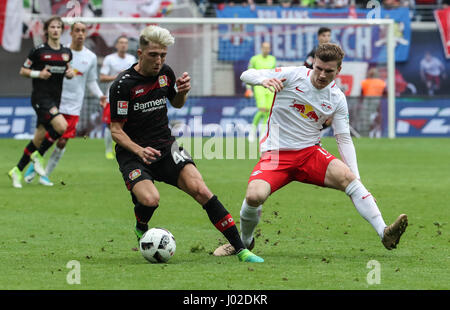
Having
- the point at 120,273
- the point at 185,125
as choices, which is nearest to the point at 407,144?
the point at 185,125

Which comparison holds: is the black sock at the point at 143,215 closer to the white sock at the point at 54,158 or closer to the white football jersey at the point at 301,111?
the white football jersey at the point at 301,111

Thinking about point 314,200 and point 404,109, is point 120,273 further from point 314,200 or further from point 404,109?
point 404,109

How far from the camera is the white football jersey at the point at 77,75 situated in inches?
573

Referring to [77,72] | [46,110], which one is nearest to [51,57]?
[46,110]

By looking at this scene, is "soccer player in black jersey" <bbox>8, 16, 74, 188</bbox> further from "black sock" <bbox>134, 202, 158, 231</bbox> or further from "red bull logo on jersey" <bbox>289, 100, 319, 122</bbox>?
"red bull logo on jersey" <bbox>289, 100, 319, 122</bbox>

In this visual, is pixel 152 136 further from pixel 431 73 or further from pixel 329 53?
pixel 431 73

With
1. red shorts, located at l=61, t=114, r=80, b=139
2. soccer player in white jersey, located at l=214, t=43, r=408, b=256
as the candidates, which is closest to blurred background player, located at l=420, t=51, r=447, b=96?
red shorts, located at l=61, t=114, r=80, b=139

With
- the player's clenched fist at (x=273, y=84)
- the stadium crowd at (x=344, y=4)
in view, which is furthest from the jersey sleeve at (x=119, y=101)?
the stadium crowd at (x=344, y=4)

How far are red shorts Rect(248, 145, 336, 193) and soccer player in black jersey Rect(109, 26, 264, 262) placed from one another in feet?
1.94

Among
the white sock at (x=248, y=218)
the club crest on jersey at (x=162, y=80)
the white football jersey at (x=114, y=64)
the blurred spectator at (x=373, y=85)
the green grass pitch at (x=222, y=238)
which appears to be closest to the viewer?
the green grass pitch at (x=222, y=238)

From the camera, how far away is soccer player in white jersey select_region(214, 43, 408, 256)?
783cm

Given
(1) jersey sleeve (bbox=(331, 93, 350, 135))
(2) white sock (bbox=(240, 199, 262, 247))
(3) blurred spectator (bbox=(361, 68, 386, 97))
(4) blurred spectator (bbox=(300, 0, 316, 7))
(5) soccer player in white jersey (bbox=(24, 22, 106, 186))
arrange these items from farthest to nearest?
(4) blurred spectator (bbox=(300, 0, 316, 7)), (3) blurred spectator (bbox=(361, 68, 386, 97)), (5) soccer player in white jersey (bbox=(24, 22, 106, 186)), (1) jersey sleeve (bbox=(331, 93, 350, 135)), (2) white sock (bbox=(240, 199, 262, 247))

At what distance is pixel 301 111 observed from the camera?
8133 millimetres

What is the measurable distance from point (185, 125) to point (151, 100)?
15.0 m
